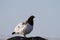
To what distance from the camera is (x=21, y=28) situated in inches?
229

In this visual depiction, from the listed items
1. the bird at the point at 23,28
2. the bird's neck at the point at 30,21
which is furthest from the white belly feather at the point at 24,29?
the bird's neck at the point at 30,21

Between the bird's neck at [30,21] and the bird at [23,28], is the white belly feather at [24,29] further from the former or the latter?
the bird's neck at [30,21]

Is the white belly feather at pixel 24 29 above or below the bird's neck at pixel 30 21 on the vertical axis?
below

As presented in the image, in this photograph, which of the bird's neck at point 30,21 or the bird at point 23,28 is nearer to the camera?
the bird at point 23,28

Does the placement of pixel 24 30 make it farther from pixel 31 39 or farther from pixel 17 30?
pixel 31 39

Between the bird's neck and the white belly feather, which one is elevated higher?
the bird's neck

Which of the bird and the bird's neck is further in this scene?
the bird's neck

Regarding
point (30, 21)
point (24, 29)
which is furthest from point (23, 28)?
point (30, 21)

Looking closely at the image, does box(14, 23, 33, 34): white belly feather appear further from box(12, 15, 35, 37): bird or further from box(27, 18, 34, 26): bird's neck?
box(27, 18, 34, 26): bird's neck

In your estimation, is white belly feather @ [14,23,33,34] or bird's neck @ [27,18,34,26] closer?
white belly feather @ [14,23,33,34]

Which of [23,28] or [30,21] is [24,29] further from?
[30,21]

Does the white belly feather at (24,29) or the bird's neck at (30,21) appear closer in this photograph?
the white belly feather at (24,29)

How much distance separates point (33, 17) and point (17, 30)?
28.0 inches

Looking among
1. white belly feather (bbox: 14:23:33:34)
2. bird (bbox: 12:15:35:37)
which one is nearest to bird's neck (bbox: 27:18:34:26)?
bird (bbox: 12:15:35:37)
